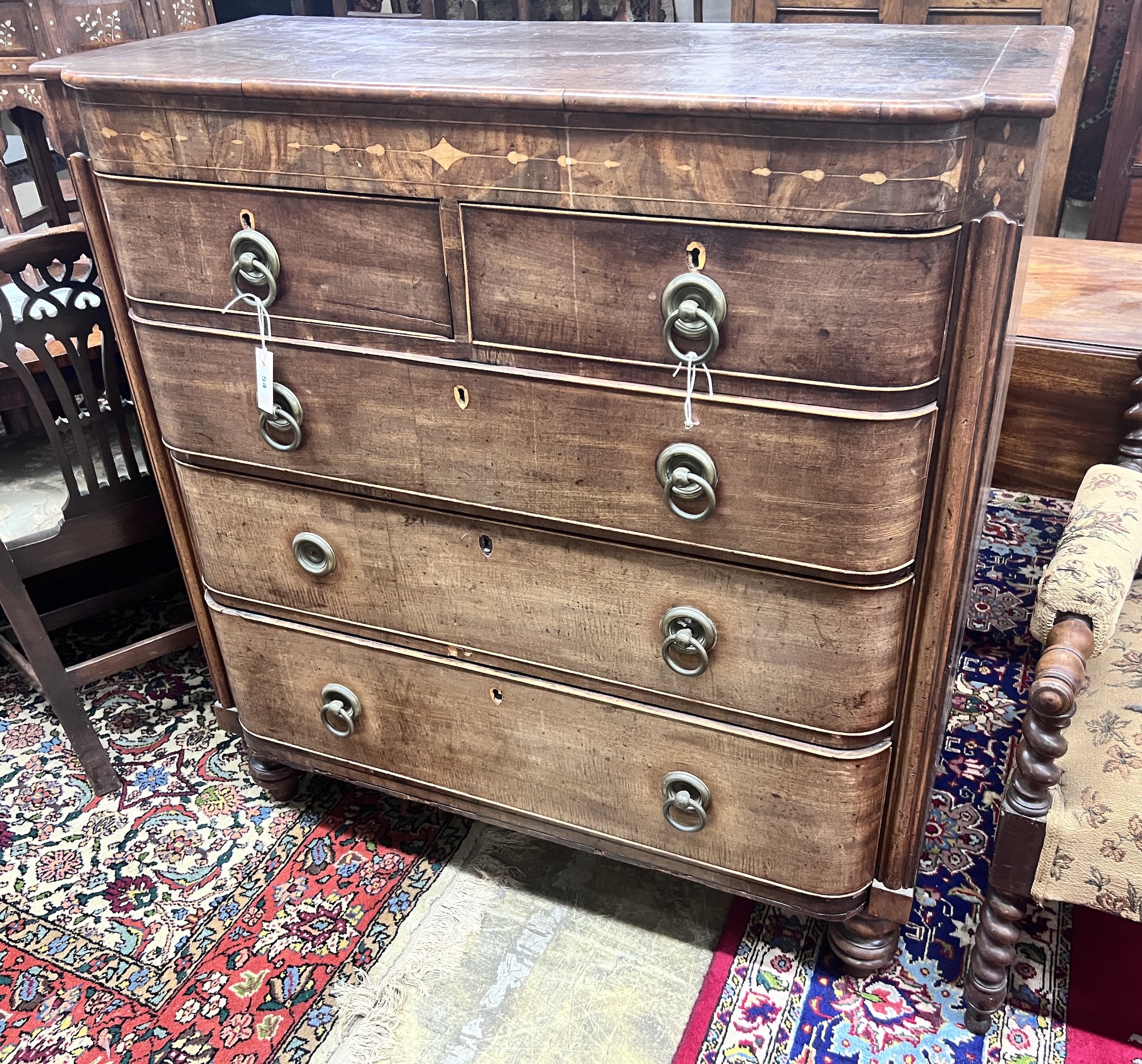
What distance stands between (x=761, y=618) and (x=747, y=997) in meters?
0.62

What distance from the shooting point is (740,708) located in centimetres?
129

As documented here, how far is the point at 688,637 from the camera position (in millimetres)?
1247

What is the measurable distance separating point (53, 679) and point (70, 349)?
59 centimetres

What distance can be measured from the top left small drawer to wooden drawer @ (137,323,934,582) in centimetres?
6

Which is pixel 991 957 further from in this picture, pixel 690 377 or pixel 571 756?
pixel 690 377

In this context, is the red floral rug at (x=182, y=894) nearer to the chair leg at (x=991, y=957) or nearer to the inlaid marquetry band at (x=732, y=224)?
the chair leg at (x=991, y=957)

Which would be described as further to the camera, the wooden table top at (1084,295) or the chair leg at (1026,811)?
the wooden table top at (1084,295)

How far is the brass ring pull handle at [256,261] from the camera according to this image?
122 cm

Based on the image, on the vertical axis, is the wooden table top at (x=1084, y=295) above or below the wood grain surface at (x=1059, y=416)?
above

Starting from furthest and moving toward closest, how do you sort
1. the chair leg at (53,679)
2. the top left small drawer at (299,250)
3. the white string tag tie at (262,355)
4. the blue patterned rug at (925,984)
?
the chair leg at (53,679)
the blue patterned rug at (925,984)
the white string tag tie at (262,355)
the top left small drawer at (299,250)

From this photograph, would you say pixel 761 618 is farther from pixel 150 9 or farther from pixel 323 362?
pixel 150 9

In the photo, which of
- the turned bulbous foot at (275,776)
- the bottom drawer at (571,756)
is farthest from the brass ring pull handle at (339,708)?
the turned bulbous foot at (275,776)

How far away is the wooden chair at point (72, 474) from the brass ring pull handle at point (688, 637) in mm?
1052

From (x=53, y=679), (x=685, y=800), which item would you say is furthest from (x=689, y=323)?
(x=53, y=679)
